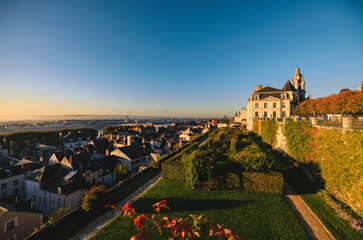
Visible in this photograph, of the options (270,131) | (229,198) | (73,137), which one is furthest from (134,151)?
(73,137)

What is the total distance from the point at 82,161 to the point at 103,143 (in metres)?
17.3

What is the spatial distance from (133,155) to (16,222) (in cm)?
1712

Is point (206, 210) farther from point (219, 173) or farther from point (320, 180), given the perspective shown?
point (320, 180)

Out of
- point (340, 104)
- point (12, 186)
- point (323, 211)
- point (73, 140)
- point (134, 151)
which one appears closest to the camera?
point (323, 211)

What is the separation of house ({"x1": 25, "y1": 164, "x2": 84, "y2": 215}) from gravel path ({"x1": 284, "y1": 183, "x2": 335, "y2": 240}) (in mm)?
21881

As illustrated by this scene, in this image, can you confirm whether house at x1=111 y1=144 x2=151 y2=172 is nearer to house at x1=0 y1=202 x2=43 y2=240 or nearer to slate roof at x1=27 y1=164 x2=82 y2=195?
slate roof at x1=27 y1=164 x2=82 y2=195

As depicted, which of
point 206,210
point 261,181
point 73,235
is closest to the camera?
point 73,235

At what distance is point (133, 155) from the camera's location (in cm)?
2947

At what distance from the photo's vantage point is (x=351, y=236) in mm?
7793

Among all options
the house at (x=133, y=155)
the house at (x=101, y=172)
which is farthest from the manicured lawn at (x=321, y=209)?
the house at (x=101, y=172)

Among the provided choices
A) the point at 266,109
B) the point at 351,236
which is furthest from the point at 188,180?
the point at 266,109

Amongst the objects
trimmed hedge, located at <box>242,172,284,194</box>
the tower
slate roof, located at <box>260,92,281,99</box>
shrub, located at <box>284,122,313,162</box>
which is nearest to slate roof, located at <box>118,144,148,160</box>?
trimmed hedge, located at <box>242,172,284,194</box>

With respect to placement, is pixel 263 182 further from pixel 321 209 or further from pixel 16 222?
pixel 16 222

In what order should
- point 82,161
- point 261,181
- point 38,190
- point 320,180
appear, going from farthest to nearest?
point 82,161 → point 38,190 → point 320,180 → point 261,181
